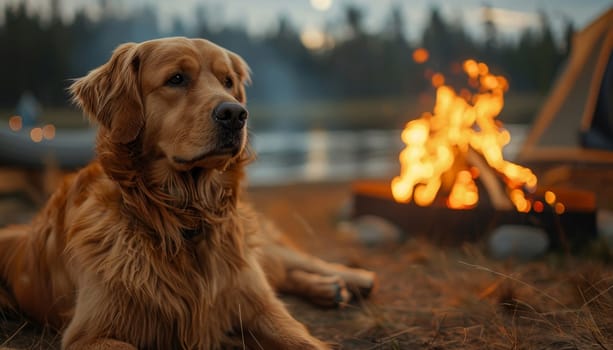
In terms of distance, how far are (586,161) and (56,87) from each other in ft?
71.7

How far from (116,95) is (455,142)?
3873 mm

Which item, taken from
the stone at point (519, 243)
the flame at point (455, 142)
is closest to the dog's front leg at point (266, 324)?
the stone at point (519, 243)

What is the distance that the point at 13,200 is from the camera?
854cm

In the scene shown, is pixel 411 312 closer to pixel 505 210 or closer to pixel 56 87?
pixel 505 210

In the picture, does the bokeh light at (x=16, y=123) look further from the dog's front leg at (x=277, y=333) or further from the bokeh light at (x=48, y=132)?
the dog's front leg at (x=277, y=333)

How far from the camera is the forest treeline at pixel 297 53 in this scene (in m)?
21.0

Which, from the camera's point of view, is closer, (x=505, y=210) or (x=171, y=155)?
(x=171, y=155)

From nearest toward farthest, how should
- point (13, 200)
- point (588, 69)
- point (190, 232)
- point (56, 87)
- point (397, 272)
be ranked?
1. point (190, 232)
2. point (397, 272)
3. point (588, 69)
4. point (13, 200)
5. point (56, 87)

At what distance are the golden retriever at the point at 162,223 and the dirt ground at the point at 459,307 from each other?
17.9 inches

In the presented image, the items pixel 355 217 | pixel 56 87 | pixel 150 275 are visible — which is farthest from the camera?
pixel 56 87

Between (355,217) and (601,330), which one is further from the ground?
(601,330)

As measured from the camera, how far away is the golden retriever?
2.39m

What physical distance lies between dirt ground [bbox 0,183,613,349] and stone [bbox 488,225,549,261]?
4.1 inches

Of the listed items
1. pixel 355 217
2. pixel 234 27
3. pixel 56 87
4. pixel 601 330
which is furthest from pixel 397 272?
pixel 234 27
